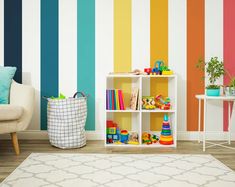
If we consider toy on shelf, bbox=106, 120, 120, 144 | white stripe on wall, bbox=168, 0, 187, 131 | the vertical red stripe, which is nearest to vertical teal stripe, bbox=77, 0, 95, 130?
toy on shelf, bbox=106, 120, 120, 144

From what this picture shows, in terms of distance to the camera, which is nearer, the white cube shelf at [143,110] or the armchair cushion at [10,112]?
the armchair cushion at [10,112]

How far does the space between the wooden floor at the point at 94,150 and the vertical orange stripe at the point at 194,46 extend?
590mm

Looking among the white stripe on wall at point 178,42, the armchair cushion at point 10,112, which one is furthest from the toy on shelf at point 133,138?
the armchair cushion at point 10,112

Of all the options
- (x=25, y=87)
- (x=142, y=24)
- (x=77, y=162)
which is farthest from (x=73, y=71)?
(x=77, y=162)

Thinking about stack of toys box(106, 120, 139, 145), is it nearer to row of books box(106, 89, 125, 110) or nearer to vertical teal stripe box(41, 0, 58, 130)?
row of books box(106, 89, 125, 110)

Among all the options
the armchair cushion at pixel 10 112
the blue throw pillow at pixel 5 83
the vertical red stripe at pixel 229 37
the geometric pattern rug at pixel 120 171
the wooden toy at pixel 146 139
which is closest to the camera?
the geometric pattern rug at pixel 120 171

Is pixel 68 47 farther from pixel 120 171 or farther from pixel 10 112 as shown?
pixel 120 171

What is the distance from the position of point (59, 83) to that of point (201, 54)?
165 cm

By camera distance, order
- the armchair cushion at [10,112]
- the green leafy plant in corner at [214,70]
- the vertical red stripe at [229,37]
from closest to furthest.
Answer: the armchair cushion at [10,112] → the green leafy plant in corner at [214,70] → the vertical red stripe at [229,37]

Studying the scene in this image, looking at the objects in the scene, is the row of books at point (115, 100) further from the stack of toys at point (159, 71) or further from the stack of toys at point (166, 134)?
the stack of toys at point (166, 134)

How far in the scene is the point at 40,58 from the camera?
3799mm

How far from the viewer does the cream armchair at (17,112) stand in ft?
9.43

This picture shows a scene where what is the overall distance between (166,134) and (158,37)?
3.62ft

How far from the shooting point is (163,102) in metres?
3.63
